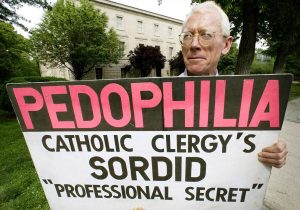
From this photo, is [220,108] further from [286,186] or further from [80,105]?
[286,186]

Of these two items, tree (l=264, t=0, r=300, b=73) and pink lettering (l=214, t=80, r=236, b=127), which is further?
tree (l=264, t=0, r=300, b=73)

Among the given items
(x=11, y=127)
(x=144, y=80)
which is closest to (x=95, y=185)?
(x=144, y=80)

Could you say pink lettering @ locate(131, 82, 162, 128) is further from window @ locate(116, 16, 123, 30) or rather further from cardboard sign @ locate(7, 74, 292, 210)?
window @ locate(116, 16, 123, 30)

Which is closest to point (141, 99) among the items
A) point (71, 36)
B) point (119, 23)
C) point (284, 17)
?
point (284, 17)

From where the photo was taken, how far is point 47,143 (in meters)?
1.28

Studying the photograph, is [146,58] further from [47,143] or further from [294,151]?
[47,143]

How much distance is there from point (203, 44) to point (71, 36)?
74.0ft

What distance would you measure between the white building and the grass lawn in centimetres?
1996

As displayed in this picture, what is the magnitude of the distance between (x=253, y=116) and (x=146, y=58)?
2864cm

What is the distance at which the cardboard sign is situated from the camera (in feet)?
3.57

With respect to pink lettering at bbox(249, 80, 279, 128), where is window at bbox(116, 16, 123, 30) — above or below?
above

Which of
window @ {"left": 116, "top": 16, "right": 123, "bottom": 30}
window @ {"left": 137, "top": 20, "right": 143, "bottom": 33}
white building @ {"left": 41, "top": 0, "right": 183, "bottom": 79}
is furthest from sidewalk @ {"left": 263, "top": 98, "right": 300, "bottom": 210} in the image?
window @ {"left": 137, "top": 20, "right": 143, "bottom": 33}

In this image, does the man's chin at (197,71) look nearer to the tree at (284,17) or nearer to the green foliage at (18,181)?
the green foliage at (18,181)

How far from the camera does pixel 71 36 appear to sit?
2178 cm
